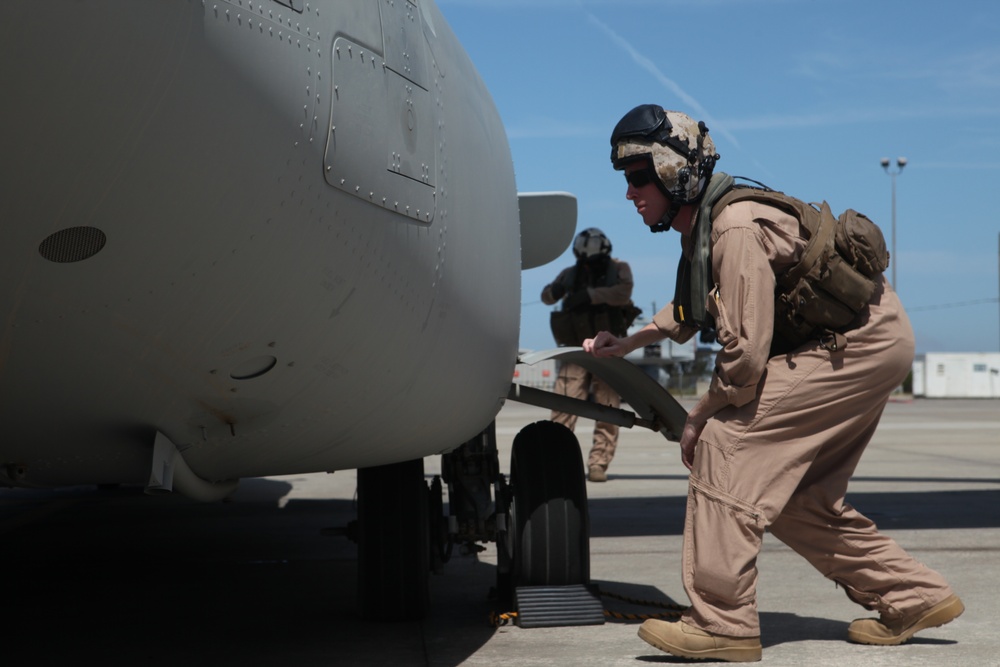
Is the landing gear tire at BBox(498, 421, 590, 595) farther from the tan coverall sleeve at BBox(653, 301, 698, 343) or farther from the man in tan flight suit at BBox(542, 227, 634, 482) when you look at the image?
the man in tan flight suit at BBox(542, 227, 634, 482)

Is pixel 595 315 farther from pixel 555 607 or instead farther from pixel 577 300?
pixel 555 607

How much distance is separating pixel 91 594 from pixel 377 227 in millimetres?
2845

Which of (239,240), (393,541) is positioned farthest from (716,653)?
(239,240)

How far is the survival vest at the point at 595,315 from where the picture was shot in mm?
8673

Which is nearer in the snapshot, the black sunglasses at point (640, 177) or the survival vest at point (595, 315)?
the black sunglasses at point (640, 177)

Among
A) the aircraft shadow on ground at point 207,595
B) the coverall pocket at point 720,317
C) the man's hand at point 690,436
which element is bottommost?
the aircraft shadow on ground at point 207,595

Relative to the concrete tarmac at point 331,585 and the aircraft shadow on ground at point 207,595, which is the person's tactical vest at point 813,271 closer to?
the concrete tarmac at point 331,585

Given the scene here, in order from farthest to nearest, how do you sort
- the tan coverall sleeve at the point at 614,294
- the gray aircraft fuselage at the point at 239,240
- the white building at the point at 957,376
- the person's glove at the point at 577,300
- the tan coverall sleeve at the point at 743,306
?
the white building at the point at 957,376, the person's glove at the point at 577,300, the tan coverall sleeve at the point at 614,294, the tan coverall sleeve at the point at 743,306, the gray aircraft fuselage at the point at 239,240

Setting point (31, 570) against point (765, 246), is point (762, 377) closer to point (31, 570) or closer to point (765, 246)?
point (765, 246)

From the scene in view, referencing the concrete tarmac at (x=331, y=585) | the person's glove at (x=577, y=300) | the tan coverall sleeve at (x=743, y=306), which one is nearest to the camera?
the tan coverall sleeve at (x=743, y=306)

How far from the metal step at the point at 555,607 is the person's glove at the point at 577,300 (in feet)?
15.5

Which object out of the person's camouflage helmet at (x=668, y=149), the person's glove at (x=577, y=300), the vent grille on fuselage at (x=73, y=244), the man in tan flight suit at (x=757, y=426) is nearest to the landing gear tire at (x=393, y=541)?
the man in tan flight suit at (x=757, y=426)

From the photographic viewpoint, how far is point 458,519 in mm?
4316

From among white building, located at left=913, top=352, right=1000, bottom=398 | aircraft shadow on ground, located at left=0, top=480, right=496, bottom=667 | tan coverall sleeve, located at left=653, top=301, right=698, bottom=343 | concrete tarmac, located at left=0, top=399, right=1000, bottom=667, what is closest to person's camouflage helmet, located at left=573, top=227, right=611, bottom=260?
concrete tarmac, located at left=0, top=399, right=1000, bottom=667
